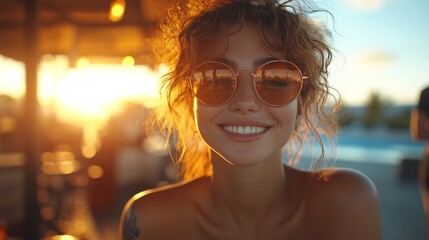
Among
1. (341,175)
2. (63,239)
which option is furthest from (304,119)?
(63,239)

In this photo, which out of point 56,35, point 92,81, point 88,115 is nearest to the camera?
point 56,35

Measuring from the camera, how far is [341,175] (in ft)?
4.20

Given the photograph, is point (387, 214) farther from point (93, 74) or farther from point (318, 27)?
point (318, 27)

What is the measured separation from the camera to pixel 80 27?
395cm

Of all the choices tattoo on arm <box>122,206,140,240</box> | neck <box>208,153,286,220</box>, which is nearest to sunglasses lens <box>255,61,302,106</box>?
neck <box>208,153,286,220</box>

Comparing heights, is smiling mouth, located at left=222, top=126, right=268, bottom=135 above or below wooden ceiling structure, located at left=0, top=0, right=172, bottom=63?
below

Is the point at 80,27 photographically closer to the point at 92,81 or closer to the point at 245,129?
the point at 92,81

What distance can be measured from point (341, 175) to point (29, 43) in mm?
2718

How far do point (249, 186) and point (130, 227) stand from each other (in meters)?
0.45

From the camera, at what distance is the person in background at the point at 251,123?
113 cm

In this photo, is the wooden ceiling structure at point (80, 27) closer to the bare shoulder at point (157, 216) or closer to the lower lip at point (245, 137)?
the bare shoulder at point (157, 216)

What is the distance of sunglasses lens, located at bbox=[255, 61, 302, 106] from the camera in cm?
111

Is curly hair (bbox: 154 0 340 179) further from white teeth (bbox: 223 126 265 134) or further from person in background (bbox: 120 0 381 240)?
white teeth (bbox: 223 126 265 134)

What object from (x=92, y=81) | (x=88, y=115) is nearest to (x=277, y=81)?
(x=92, y=81)
